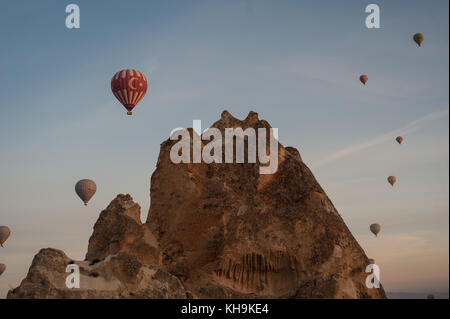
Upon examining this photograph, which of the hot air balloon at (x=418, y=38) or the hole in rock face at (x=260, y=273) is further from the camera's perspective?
the hot air balloon at (x=418, y=38)

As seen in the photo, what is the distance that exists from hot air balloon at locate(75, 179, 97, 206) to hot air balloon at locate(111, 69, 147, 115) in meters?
6.09

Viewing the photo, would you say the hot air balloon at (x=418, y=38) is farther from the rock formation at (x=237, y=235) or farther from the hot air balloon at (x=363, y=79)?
the rock formation at (x=237, y=235)

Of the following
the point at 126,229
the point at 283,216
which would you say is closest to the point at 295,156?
the point at 283,216

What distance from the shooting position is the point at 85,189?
46.4 m

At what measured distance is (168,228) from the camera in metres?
31.3

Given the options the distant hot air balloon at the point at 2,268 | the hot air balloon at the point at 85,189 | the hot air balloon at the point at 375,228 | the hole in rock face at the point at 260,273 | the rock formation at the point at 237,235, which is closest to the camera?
the rock formation at the point at 237,235

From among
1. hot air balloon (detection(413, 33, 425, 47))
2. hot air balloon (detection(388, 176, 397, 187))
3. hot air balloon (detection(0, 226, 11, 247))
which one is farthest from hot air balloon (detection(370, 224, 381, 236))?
hot air balloon (detection(0, 226, 11, 247))

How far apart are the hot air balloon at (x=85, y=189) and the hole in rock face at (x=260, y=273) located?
19419 mm

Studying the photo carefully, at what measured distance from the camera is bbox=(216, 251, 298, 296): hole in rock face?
29766mm

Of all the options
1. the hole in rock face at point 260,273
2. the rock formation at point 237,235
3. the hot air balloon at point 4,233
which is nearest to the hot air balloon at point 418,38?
the rock formation at point 237,235

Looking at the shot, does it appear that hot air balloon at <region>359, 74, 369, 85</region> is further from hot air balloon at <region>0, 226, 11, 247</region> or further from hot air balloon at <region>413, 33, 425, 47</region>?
hot air balloon at <region>0, 226, 11, 247</region>

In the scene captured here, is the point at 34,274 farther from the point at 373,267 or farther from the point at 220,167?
the point at 373,267

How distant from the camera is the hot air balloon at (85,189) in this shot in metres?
46.3
